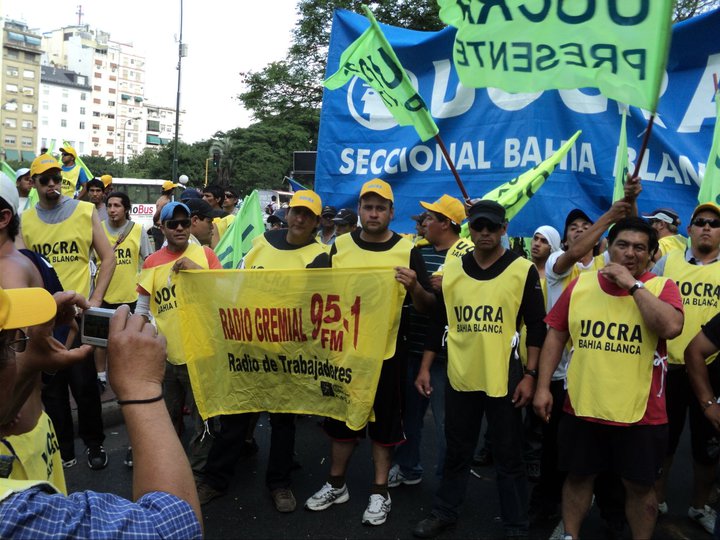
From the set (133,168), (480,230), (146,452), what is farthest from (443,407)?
(133,168)

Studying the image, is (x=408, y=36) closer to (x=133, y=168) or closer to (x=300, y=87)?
(x=300, y=87)

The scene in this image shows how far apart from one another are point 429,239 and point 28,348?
326 centimetres

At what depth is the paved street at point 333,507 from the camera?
13.0 feet

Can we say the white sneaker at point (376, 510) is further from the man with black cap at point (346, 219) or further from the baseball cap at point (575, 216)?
the man with black cap at point (346, 219)

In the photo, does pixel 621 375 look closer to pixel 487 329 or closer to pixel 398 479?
pixel 487 329

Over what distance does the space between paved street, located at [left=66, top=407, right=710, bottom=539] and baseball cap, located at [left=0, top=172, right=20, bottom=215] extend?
2258 millimetres

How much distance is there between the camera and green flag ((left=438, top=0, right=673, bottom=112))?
138 inches

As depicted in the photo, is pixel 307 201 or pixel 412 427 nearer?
pixel 307 201

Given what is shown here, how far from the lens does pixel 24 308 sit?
1.43 metres

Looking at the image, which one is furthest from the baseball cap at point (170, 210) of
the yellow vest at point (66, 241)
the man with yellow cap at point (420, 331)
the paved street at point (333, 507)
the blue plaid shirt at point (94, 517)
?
the blue plaid shirt at point (94, 517)

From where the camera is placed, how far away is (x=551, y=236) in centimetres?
495

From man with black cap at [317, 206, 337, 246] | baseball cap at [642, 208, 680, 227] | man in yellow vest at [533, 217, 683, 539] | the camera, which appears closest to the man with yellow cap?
man in yellow vest at [533, 217, 683, 539]

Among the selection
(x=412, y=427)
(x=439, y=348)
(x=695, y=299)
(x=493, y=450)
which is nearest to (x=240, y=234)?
(x=412, y=427)

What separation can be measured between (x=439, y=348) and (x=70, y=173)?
7.15 meters
